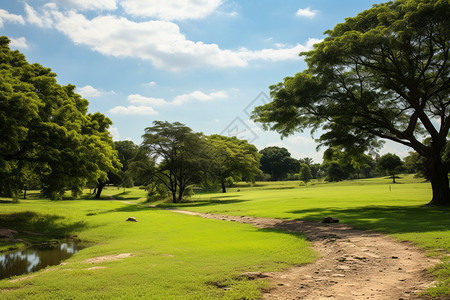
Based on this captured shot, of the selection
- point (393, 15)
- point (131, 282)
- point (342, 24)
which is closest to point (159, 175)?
point (342, 24)

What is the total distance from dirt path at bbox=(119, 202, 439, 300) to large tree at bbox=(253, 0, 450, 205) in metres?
14.8

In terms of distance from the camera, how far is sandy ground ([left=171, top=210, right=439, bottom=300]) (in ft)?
23.4

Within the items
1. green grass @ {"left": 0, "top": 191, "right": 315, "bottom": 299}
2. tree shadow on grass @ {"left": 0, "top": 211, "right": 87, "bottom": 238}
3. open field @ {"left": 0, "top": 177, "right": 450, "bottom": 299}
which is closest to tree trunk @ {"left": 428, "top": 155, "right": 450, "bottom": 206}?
open field @ {"left": 0, "top": 177, "right": 450, "bottom": 299}

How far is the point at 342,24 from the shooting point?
80.5ft

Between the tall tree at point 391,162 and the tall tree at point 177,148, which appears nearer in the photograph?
the tall tree at point 177,148

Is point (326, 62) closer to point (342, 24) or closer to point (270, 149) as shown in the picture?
point (342, 24)

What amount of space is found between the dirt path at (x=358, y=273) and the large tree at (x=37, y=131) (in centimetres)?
1759

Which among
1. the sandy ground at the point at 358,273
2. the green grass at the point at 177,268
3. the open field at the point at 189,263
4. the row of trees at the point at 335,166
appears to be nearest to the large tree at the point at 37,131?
the open field at the point at 189,263

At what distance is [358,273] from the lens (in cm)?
878

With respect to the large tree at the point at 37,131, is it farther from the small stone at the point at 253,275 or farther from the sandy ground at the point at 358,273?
the sandy ground at the point at 358,273

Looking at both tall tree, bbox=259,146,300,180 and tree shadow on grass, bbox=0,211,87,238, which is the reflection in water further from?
tall tree, bbox=259,146,300,180

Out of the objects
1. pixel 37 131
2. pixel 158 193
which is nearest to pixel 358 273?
pixel 37 131

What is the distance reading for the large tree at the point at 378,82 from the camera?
21328 mm

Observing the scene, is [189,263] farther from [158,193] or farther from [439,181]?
[158,193]
